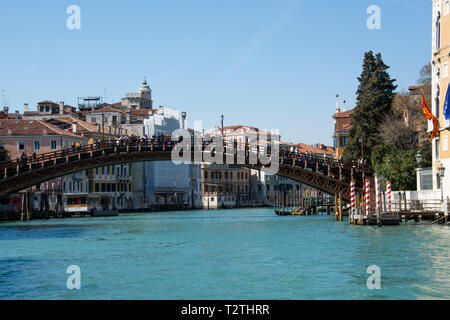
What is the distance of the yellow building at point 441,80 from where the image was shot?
27.6 meters

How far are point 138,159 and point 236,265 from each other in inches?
821

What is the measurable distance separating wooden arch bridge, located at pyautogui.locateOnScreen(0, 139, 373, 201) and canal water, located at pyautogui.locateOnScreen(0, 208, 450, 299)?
7.88 metres

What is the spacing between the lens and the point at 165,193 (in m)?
73.4

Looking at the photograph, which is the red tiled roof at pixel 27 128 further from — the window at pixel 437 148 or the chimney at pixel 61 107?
the window at pixel 437 148

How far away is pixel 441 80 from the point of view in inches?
Result: 1112

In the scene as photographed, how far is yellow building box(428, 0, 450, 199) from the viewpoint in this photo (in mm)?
27641

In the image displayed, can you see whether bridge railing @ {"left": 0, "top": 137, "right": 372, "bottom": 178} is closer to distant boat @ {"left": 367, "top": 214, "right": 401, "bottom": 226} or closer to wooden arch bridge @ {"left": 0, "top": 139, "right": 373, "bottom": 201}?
wooden arch bridge @ {"left": 0, "top": 139, "right": 373, "bottom": 201}

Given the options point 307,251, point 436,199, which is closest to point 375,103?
point 436,199

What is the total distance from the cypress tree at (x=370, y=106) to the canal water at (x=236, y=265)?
1404 centimetres

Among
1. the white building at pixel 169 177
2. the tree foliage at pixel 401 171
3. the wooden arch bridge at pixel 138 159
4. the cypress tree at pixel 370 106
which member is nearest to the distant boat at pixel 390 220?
the tree foliage at pixel 401 171

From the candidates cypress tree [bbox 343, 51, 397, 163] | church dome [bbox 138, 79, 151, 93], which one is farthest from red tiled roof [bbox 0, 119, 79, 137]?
church dome [bbox 138, 79, 151, 93]

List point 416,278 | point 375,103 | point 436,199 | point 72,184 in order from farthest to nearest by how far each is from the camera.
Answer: point 72,184 → point 375,103 → point 436,199 → point 416,278
